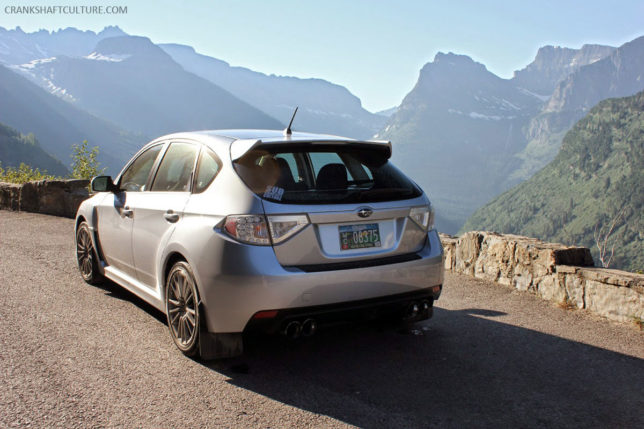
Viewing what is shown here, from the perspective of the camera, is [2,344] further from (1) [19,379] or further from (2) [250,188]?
(2) [250,188]

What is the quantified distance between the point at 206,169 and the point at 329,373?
62.6 inches

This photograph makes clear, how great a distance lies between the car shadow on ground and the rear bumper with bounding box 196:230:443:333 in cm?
44

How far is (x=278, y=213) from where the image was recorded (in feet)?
10.9

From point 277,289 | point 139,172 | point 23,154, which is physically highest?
point 139,172

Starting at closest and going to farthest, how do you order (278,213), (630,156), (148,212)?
1. (278,213)
2. (148,212)
3. (630,156)

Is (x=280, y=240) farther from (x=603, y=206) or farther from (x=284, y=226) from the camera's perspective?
(x=603, y=206)

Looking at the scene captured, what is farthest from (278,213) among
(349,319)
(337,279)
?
(349,319)

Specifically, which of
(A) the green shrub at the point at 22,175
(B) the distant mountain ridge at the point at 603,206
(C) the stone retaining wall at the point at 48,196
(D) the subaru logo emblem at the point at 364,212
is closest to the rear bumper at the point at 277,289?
(D) the subaru logo emblem at the point at 364,212

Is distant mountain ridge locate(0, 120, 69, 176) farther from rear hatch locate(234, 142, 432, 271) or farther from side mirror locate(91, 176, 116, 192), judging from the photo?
rear hatch locate(234, 142, 432, 271)

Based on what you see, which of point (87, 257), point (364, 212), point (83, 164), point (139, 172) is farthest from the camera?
point (83, 164)

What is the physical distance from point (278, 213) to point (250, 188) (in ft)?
0.85

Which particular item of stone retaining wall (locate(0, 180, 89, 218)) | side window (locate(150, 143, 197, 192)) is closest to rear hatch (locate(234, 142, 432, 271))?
side window (locate(150, 143, 197, 192))

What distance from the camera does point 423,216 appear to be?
3891 mm

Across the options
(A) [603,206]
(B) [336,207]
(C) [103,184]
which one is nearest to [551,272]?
(B) [336,207]
